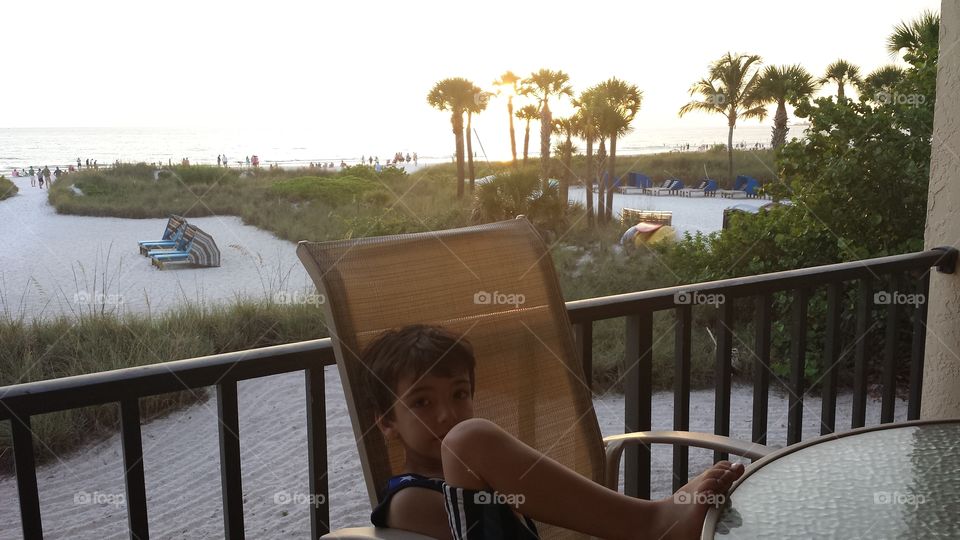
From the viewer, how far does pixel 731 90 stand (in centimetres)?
2478

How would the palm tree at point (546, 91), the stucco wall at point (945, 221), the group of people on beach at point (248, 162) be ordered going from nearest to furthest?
the stucco wall at point (945, 221)
the palm tree at point (546, 91)
the group of people on beach at point (248, 162)

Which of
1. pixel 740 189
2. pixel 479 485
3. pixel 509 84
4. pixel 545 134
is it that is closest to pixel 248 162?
pixel 509 84

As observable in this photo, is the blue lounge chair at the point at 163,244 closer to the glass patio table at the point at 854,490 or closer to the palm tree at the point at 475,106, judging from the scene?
the palm tree at the point at 475,106

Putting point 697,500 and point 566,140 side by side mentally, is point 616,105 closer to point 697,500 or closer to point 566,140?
point 566,140

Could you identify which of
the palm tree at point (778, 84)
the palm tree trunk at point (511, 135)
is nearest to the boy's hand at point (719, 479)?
the palm tree trunk at point (511, 135)

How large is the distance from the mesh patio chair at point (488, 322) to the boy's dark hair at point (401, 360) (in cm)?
2

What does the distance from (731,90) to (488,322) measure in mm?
25560

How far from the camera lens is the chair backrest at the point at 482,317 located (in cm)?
139

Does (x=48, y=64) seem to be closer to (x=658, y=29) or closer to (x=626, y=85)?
(x=658, y=29)

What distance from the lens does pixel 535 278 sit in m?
1.71

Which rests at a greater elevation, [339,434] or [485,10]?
[485,10]

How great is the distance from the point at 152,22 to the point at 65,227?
5363 mm

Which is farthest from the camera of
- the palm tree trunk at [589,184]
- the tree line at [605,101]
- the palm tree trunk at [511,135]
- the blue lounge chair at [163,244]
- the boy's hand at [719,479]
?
the palm tree trunk at [511,135]

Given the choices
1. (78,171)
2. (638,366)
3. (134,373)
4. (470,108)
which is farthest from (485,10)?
(78,171)
